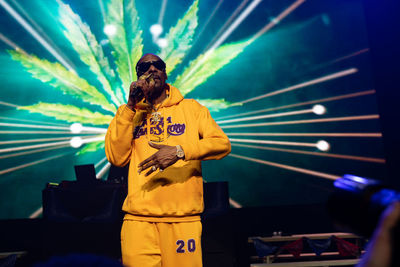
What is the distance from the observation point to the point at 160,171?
Answer: 2.09 metres

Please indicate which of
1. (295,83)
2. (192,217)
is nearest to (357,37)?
(295,83)

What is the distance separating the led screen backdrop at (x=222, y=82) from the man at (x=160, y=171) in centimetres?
269

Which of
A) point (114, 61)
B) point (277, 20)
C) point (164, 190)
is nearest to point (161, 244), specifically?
point (164, 190)

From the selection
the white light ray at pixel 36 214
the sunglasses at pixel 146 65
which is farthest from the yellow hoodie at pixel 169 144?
the white light ray at pixel 36 214

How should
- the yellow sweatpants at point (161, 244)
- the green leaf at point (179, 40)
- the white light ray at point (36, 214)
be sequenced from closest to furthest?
the yellow sweatpants at point (161, 244) < the white light ray at point (36, 214) < the green leaf at point (179, 40)

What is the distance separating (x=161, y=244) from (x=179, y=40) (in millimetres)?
3603

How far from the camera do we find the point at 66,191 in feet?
11.8

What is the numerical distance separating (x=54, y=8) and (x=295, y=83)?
Answer: 3515 millimetres

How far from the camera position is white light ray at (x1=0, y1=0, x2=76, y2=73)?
5.06 m

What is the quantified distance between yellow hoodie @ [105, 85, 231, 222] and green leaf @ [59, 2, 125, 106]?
2917mm

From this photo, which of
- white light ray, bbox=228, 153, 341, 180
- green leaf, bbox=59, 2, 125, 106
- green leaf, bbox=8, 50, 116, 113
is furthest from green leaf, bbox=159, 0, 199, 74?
white light ray, bbox=228, 153, 341, 180

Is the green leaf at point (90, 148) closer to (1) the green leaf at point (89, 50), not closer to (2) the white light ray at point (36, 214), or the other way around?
(1) the green leaf at point (89, 50)

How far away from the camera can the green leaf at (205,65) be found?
506cm

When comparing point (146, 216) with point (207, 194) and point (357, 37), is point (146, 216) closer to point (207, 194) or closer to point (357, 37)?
point (207, 194)
